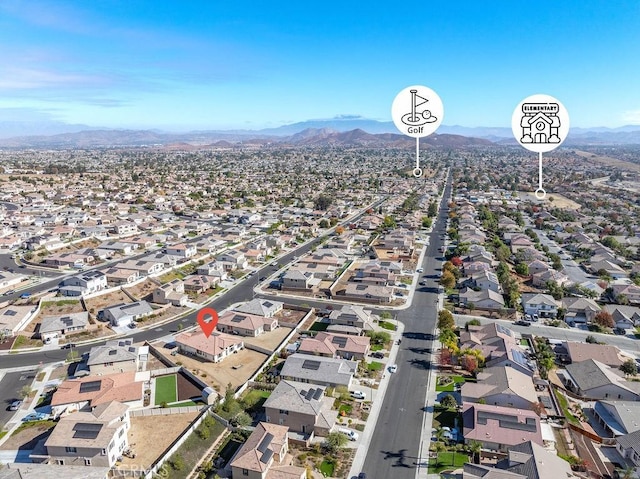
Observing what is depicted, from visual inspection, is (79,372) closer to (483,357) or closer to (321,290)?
(321,290)

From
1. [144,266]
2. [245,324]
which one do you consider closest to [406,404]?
[245,324]

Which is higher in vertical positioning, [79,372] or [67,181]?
[67,181]

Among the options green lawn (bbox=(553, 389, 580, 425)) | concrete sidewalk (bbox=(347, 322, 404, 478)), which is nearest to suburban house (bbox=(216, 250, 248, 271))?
concrete sidewalk (bbox=(347, 322, 404, 478))

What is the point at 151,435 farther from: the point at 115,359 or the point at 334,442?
the point at 334,442

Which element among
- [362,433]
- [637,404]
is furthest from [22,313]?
[637,404]

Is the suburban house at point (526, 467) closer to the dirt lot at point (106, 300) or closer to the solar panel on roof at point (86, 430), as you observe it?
the solar panel on roof at point (86, 430)

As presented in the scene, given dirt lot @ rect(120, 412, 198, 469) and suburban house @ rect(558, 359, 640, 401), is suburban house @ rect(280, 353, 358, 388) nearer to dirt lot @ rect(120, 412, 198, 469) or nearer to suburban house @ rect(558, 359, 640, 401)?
dirt lot @ rect(120, 412, 198, 469)
